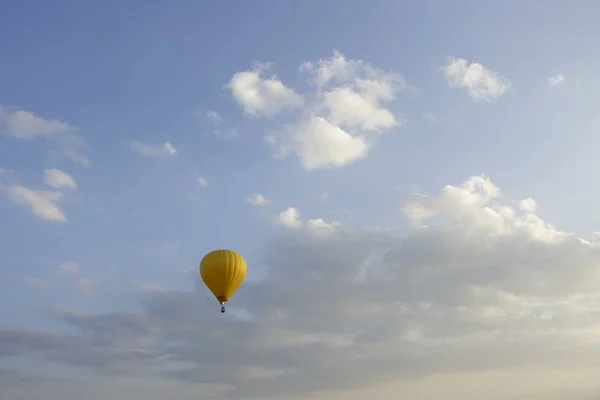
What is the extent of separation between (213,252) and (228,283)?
6.30 m

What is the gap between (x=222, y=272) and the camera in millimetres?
98000

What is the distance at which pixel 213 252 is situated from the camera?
328 feet

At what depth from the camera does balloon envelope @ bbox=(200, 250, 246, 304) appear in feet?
322

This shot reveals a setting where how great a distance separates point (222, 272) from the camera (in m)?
98.0

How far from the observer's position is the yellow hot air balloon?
322ft

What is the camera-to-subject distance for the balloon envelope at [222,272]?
98188mm

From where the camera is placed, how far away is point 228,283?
9938 cm

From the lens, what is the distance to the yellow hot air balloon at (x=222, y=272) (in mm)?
98188
